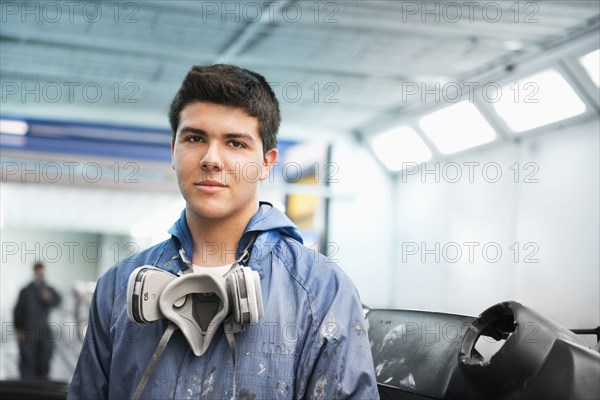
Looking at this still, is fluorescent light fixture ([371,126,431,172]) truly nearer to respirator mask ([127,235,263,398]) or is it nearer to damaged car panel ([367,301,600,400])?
damaged car panel ([367,301,600,400])

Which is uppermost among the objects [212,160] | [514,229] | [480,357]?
[514,229]

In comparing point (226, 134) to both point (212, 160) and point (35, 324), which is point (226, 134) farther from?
point (35, 324)

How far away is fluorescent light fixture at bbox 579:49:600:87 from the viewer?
579cm

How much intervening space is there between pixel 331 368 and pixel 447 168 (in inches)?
271

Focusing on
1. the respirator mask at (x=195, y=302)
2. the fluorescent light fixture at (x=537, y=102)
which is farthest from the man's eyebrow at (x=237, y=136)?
the fluorescent light fixture at (x=537, y=102)

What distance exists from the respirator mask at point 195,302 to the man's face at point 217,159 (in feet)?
0.57

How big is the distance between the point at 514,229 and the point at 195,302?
575 centimetres

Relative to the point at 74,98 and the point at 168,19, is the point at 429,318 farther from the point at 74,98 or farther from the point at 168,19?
the point at 74,98

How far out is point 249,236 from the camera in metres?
1.86

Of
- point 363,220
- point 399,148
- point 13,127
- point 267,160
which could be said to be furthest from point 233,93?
point 363,220

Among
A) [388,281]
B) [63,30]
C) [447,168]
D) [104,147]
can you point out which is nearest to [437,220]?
[447,168]

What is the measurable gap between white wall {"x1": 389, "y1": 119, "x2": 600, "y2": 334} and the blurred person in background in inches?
158

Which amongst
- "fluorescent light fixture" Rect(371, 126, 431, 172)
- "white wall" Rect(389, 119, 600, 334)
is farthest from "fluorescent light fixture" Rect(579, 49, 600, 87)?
"fluorescent light fixture" Rect(371, 126, 431, 172)

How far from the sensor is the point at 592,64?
5848mm
